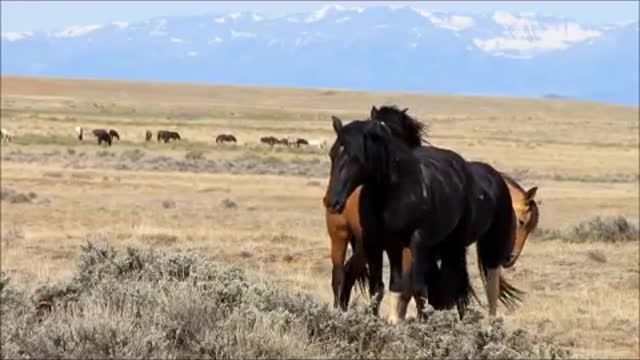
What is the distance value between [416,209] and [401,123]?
644mm

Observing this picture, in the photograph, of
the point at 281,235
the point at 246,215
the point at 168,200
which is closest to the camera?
the point at 281,235

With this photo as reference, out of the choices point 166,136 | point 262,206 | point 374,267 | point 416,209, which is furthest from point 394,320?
point 166,136

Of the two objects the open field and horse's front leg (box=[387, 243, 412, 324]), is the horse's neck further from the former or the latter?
the open field

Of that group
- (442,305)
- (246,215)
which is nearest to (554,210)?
(246,215)

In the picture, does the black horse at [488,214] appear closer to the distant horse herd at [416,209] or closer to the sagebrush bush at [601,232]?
the distant horse herd at [416,209]

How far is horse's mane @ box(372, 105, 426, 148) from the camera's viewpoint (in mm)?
6480

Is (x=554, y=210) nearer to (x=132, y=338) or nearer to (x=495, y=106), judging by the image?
(x=132, y=338)

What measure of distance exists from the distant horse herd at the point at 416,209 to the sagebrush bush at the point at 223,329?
0.18 metres

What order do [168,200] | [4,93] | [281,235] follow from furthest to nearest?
[4,93] → [168,200] → [281,235]

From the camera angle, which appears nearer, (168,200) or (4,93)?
(168,200)

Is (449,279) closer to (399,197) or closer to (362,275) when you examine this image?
(399,197)

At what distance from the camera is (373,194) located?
6.15 meters

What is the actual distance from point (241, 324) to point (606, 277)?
1143 centimetres

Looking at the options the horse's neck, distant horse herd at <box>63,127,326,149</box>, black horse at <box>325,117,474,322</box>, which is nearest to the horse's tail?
black horse at <box>325,117,474,322</box>
